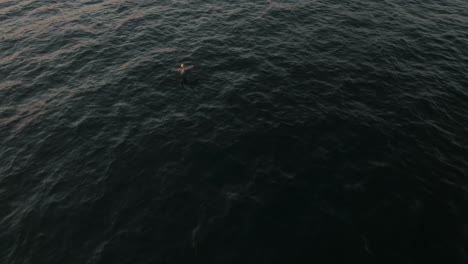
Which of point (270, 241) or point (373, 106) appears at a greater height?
point (373, 106)

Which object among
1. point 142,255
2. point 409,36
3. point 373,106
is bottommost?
point 142,255

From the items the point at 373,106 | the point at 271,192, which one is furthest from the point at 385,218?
the point at 373,106

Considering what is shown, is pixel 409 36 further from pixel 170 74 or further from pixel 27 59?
pixel 27 59

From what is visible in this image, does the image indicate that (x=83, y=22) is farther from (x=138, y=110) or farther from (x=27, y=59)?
(x=138, y=110)

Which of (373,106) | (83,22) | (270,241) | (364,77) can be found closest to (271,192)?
(270,241)

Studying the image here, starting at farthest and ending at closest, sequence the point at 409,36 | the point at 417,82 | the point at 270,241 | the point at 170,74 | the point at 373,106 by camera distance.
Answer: the point at 409,36, the point at 170,74, the point at 417,82, the point at 373,106, the point at 270,241

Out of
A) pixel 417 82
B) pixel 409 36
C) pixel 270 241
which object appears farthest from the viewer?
pixel 409 36

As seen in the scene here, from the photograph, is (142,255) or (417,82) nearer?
(142,255)
